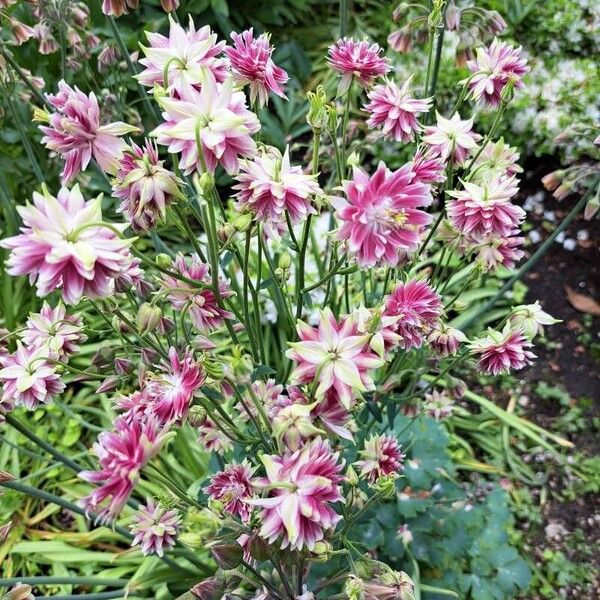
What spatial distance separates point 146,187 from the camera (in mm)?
931

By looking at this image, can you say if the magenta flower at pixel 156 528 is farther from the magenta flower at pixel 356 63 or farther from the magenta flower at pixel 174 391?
the magenta flower at pixel 356 63

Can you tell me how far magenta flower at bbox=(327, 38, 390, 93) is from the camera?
1292mm

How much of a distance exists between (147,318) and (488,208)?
0.61 metres

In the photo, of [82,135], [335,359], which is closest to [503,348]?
[335,359]

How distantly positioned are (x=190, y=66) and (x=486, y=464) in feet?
6.01

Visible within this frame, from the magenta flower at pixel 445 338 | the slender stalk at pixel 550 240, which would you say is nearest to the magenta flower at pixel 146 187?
the magenta flower at pixel 445 338

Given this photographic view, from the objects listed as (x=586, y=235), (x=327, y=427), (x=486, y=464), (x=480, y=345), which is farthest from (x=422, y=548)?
(x=586, y=235)

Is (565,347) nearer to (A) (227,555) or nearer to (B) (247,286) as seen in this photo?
(B) (247,286)

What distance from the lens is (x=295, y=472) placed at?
0.90 m

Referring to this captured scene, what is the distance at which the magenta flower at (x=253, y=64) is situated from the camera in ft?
3.73

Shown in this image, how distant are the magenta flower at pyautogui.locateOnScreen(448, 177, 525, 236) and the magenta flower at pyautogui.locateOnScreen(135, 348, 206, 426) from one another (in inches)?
21.6

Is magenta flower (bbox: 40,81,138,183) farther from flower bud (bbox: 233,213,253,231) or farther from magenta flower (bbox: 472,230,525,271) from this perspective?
magenta flower (bbox: 472,230,525,271)

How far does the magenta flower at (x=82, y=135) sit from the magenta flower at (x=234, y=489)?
0.59 meters

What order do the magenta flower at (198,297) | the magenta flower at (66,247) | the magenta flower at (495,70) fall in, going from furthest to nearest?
the magenta flower at (495,70) < the magenta flower at (198,297) < the magenta flower at (66,247)
